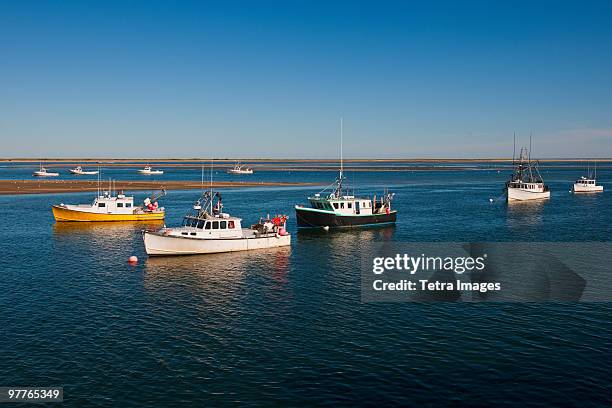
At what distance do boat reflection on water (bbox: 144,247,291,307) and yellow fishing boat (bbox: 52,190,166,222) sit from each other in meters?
32.1

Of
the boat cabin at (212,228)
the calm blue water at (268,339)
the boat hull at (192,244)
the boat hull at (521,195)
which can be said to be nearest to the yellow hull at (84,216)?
the calm blue water at (268,339)

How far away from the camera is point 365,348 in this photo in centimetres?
2944

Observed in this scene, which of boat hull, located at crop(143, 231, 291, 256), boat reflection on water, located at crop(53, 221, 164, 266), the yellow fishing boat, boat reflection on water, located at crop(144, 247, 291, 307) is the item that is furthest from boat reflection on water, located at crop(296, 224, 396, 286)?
the yellow fishing boat

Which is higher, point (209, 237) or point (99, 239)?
point (209, 237)

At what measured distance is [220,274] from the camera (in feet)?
155

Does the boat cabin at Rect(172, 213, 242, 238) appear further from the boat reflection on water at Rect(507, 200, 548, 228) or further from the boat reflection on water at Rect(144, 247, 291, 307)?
the boat reflection on water at Rect(507, 200, 548, 228)

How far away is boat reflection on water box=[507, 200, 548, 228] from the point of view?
270ft

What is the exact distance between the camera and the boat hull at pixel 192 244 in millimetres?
53706

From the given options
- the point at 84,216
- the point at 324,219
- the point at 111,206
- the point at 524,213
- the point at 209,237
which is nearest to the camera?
the point at 209,237

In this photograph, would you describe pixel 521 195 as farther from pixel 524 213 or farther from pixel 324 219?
pixel 324 219

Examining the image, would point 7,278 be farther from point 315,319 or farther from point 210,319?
point 315,319

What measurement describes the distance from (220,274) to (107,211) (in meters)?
42.3

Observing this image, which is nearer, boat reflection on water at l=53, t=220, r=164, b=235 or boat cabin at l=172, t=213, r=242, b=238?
boat cabin at l=172, t=213, r=242, b=238

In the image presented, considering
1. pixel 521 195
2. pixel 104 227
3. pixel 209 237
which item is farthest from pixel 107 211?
pixel 521 195
